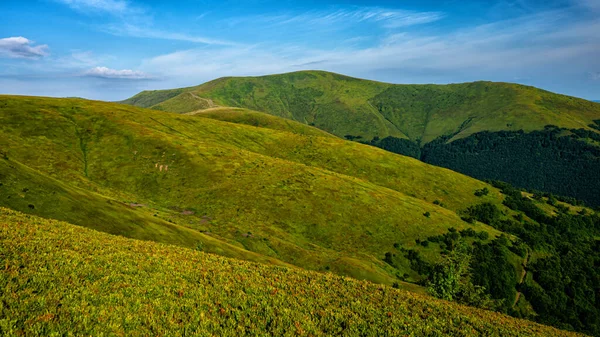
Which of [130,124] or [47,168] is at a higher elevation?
[130,124]

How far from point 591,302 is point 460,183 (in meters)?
82.1

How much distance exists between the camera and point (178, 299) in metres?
17.4

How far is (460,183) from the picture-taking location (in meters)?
197

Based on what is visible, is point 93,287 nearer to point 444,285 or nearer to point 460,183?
point 444,285

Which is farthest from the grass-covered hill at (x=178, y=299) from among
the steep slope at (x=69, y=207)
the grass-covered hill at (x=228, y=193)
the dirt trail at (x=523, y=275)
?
the dirt trail at (x=523, y=275)

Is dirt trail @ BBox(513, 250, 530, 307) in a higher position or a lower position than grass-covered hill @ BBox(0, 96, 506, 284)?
lower

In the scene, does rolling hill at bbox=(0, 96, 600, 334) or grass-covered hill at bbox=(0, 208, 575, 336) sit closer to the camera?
grass-covered hill at bbox=(0, 208, 575, 336)

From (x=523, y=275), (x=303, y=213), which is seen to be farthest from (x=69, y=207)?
(x=523, y=275)

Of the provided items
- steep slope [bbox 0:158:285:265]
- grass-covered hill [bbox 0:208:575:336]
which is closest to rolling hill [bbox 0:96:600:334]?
steep slope [bbox 0:158:285:265]

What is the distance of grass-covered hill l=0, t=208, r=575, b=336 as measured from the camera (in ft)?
45.5

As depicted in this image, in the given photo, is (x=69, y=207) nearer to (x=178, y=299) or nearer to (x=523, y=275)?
(x=178, y=299)

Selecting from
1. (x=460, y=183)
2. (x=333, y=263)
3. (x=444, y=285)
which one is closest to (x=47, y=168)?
(x=333, y=263)

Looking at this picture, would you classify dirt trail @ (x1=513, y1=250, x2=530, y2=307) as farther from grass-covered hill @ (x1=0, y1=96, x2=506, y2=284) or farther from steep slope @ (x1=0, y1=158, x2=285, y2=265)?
steep slope @ (x1=0, y1=158, x2=285, y2=265)

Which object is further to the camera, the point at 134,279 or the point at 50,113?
the point at 50,113
